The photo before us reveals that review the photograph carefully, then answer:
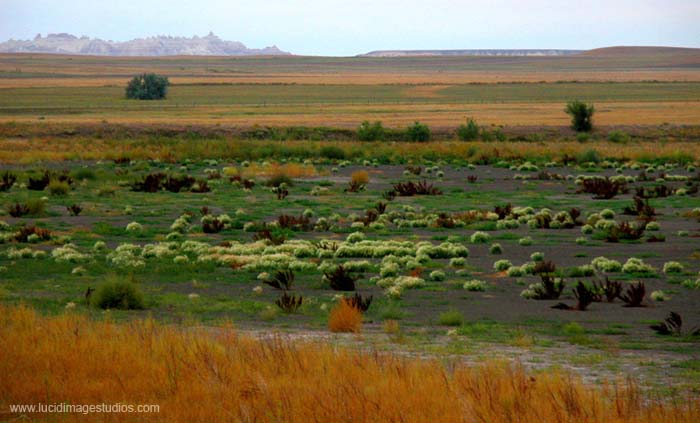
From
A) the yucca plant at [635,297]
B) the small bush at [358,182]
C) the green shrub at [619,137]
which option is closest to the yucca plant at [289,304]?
the yucca plant at [635,297]

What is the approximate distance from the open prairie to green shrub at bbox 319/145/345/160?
0.46 feet

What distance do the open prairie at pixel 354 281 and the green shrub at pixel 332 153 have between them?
139 mm

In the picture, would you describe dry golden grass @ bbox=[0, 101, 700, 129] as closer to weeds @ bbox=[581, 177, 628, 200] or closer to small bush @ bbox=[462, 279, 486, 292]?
weeds @ bbox=[581, 177, 628, 200]

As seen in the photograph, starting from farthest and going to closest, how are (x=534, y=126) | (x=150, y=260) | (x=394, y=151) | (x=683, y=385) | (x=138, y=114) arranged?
(x=138, y=114) → (x=534, y=126) → (x=394, y=151) → (x=150, y=260) → (x=683, y=385)

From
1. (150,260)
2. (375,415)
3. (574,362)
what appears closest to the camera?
(375,415)

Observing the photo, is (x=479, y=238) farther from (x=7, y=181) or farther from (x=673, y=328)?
(x=7, y=181)

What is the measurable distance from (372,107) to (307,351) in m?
90.3

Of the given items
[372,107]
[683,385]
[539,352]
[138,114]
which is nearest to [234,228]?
[539,352]

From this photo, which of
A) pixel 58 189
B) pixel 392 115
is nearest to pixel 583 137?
pixel 392 115

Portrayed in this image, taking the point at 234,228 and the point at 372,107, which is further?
the point at 372,107

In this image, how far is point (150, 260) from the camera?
2295 centimetres

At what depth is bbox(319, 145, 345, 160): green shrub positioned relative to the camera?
5806 cm

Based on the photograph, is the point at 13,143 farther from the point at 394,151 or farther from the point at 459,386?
the point at 459,386

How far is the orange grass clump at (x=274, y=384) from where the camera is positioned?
9102 mm
